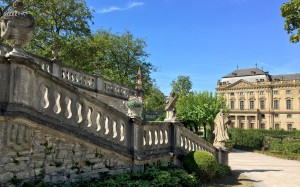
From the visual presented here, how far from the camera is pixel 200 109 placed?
3444 centimetres

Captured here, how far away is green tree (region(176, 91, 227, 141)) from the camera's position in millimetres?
34094

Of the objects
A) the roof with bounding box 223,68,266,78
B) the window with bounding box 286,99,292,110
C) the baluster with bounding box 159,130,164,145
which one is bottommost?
the baluster with bounding box 159,130,164,145

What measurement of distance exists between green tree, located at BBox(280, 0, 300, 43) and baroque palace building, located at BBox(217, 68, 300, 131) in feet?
196

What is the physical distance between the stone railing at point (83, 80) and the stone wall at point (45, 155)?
20.3 ft

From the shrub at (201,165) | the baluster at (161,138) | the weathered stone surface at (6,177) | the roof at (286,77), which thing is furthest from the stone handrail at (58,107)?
the roof at (286,77)

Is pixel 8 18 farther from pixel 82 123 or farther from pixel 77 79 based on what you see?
pixel 77 79

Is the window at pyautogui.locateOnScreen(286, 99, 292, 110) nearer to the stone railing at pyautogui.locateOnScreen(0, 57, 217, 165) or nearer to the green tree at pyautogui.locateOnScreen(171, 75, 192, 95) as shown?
the green tree at pyautogui.locateOnScreen(171, 75, 192, 95)

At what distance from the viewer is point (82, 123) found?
21.2 ft

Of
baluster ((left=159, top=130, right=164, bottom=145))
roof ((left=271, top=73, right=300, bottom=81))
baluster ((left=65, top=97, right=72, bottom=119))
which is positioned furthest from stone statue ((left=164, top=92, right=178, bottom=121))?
roof ((left=271, top=73, right=300, bottom=81))

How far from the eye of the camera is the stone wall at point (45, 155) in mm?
4977

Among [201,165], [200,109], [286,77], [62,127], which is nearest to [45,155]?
[62,127]

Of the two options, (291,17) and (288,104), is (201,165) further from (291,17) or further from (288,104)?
(288,104)

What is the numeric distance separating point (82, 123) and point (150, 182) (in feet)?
8.45

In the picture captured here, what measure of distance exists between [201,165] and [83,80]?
25.4 ft
